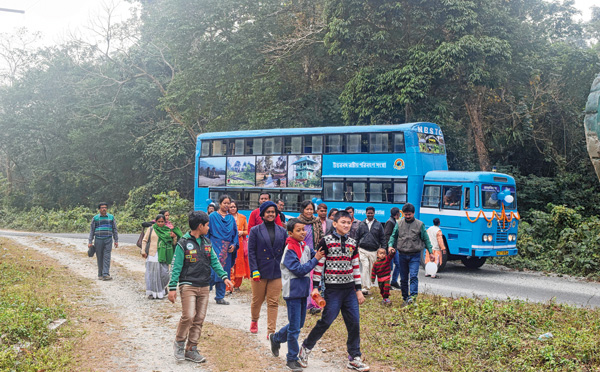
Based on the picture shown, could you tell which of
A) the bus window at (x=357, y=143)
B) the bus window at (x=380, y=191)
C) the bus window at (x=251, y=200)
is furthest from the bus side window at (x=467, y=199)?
the bus window at (x=251, y=200)

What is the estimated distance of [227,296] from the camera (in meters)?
10.5

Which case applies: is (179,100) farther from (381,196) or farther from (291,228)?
(291,228)

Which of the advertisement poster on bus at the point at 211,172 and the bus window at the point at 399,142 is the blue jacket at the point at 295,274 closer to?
the bus window at the point at 399,142

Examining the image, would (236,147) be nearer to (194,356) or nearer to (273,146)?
(273,146)

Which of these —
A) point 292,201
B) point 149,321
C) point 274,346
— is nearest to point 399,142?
point 292,201

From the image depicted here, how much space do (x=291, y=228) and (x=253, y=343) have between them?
1940 millimetres

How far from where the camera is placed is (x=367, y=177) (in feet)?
56.9

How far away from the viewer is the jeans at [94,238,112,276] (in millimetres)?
12594

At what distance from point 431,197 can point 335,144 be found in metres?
4.27

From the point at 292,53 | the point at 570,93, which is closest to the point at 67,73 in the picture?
the point at 292,53

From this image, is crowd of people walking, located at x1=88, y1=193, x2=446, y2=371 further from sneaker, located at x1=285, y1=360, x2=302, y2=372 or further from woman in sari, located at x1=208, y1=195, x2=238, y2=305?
woman in sari, located at x1=208, y1=195, x2=238, y2=305

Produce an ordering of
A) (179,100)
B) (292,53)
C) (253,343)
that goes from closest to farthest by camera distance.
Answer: (253,343) < (292,53) < (179,100)

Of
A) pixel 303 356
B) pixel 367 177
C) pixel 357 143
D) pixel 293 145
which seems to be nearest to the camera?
pixel 303 356

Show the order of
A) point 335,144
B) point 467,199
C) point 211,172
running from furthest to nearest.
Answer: point 211,172 < point 335,144 < point 467,199
